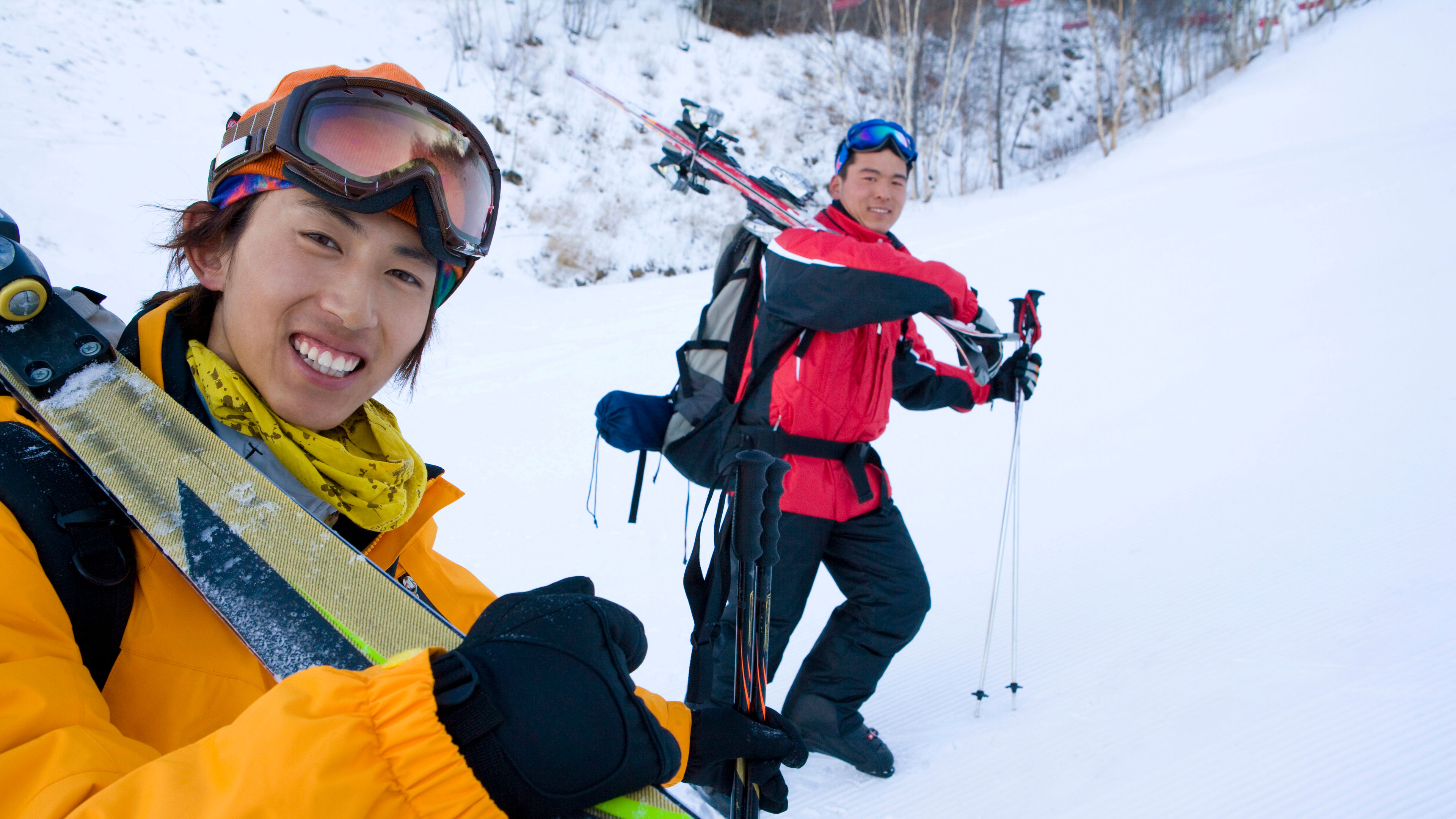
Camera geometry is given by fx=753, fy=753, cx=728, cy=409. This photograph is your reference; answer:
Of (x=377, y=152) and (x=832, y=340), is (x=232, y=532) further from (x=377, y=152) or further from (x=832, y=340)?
(x=832, y=340)

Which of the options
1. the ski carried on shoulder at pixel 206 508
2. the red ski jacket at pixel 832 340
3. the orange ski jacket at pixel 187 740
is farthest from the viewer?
the red ski jacket at pixel 832 340

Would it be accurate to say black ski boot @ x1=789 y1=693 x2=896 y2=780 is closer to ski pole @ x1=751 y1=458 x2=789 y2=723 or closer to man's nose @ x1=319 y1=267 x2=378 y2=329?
ski pole @ x1=751 y1=458 x2=789 y2=723

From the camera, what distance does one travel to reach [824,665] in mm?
2391

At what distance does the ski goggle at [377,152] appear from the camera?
1.08 metres

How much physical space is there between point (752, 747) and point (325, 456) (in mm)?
706

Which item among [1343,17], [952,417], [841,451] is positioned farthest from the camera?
[1343,17]

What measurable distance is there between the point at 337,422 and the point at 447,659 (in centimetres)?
60

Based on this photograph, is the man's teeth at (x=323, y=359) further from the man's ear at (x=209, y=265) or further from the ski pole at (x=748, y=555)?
the ski pole at (x=748, y=555)

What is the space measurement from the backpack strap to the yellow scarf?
212 mm

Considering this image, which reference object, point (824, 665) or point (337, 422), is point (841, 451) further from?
point (337, 422)

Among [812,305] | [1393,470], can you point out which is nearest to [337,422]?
[812,305]

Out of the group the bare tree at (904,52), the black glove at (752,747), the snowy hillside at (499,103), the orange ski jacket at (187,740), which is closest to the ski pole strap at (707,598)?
the black glove at (752,747)

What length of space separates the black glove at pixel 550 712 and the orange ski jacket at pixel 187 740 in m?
0.02

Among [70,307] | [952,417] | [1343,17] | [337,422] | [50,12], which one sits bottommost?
[952,417]
